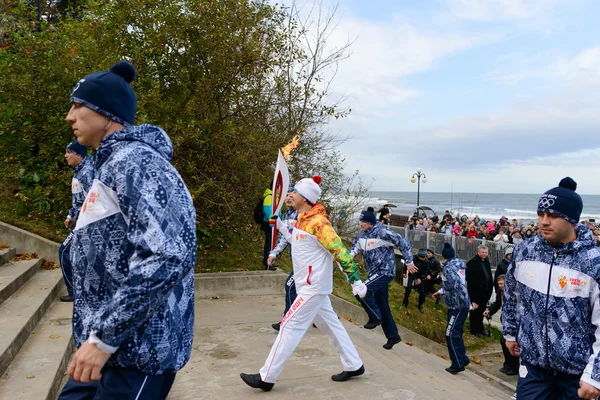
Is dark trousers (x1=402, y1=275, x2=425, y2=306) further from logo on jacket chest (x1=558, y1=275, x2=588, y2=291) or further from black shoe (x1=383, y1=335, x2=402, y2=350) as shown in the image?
logo on jacket chest (x1=558, y1=275, x2=588, y2=291)

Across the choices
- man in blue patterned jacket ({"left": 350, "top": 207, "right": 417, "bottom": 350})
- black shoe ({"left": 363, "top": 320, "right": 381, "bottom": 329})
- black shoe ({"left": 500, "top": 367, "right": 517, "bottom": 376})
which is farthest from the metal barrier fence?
black shoe ({"left": 363, "top": 320, "right": 381, "bottom": 329})

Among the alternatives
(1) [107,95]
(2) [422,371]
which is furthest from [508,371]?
(1) [107,95]

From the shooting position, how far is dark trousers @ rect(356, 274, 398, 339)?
25.7 ft

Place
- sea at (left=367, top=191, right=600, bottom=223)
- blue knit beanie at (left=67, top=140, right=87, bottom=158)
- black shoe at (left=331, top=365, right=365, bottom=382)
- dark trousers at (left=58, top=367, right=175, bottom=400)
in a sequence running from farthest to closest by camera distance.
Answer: sea at (left=367, top=191, right=600, bottom=223), blue knit beanie at (left=67, top=140, right=87, bottom=158), black shoe at (left=331, top=365, right=365, bottom=382), dark trousers at (left=58, top=367, right=175, bottom=400)

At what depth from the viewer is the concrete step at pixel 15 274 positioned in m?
6.37

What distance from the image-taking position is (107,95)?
1979 millimetres

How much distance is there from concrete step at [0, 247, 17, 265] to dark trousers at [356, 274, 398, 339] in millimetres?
5600

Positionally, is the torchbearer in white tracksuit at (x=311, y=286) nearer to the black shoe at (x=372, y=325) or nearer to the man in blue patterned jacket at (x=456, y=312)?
the black shoe at (x=372, y=325)

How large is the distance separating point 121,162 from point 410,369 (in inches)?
226

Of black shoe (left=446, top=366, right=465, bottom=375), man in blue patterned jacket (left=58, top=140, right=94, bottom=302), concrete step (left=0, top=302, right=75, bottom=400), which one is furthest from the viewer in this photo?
black shoe (left=446, top=366, right=465, bottom=375)

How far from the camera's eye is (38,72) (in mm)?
10172

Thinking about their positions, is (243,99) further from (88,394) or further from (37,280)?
(88,394)

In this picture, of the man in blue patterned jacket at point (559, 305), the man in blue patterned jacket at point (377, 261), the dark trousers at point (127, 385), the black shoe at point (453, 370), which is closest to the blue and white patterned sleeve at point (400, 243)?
the man in blue patterned jacket at point (377, 261)

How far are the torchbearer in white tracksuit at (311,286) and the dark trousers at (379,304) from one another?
2.38 meters
